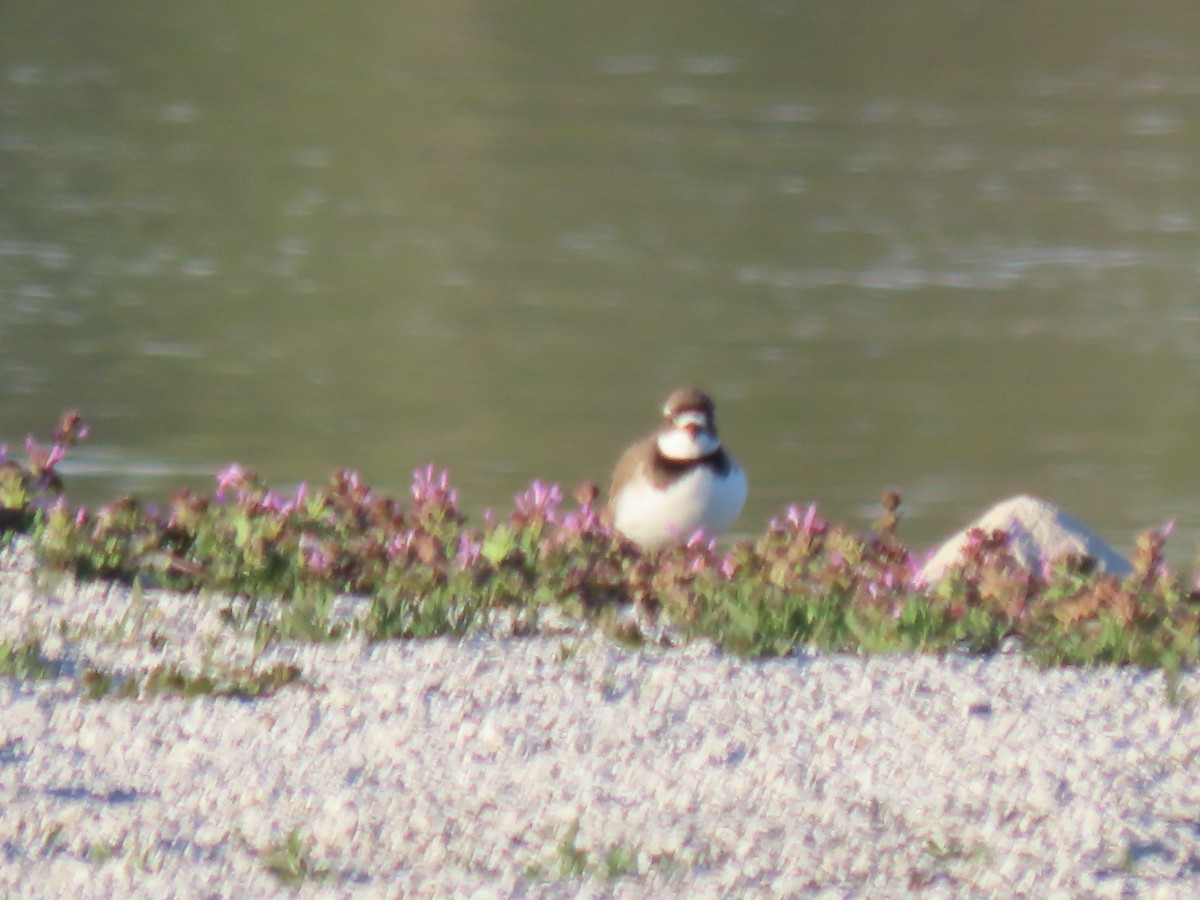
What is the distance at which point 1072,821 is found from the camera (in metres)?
4.60

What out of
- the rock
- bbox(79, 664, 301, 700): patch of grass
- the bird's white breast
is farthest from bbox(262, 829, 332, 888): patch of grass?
the rock

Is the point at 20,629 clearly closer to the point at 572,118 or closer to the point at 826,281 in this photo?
the point at 826,281

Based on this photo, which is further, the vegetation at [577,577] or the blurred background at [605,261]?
the blurred background at [605,261]

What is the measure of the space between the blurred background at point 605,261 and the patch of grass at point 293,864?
22.5ft

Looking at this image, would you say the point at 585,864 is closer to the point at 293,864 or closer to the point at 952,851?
the point at 293,864

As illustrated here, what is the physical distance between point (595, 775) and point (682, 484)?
2.94 metres

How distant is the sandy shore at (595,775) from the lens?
441 centimetres

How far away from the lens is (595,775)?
15.9ft

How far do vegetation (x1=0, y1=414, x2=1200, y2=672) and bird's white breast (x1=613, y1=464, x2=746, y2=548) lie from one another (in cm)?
57

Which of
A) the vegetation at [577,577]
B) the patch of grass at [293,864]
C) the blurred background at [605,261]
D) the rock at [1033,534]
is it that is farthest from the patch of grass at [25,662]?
the blurred background at [605,261]

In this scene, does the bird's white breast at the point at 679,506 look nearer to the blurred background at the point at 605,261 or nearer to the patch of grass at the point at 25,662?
the patch of grass at the point at 25,662

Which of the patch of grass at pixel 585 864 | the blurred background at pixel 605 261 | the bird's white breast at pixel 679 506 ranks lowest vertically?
the patch of grass at pixel 585 864

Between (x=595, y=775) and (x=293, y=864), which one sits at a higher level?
(x=595, y=775)

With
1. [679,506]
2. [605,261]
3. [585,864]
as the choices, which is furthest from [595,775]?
[605,261]
